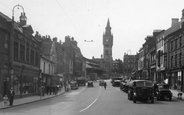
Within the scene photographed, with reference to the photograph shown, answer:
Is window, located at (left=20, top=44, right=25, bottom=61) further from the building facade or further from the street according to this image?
the street

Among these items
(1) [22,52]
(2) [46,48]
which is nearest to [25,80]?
(1) [22,52]

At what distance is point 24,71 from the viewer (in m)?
41.5

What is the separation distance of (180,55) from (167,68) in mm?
7885

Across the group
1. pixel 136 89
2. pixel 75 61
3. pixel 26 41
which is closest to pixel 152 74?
pixel 26 41

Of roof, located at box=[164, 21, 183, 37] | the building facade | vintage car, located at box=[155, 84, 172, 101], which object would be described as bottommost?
vintage car, located at box=[155, 84, 172, 101]

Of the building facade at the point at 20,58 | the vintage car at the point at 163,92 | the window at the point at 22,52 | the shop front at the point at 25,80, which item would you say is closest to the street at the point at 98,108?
the vintage car at the point at 163,92

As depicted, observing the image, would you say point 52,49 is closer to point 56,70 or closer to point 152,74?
point 56,70

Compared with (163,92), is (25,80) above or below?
above

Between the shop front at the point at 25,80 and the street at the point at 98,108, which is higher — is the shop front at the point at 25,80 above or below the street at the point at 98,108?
above

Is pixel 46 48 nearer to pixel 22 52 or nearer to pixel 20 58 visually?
pixel 22 52

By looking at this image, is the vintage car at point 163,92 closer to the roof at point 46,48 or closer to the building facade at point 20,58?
the building facade at point 20,58

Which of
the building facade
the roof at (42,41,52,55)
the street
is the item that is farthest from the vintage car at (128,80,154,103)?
the roof at (42,41,52,55)

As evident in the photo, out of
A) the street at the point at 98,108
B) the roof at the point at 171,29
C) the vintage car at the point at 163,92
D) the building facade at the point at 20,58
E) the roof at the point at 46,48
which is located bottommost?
the street at the point at 98,108

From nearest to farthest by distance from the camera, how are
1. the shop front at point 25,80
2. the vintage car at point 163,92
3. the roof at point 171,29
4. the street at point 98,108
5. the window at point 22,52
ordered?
the street at point 98,108 → the vintage car at point 163,92 → the shop front at point 25,80 → the window at point 22,52 → the roof at point 171,29
